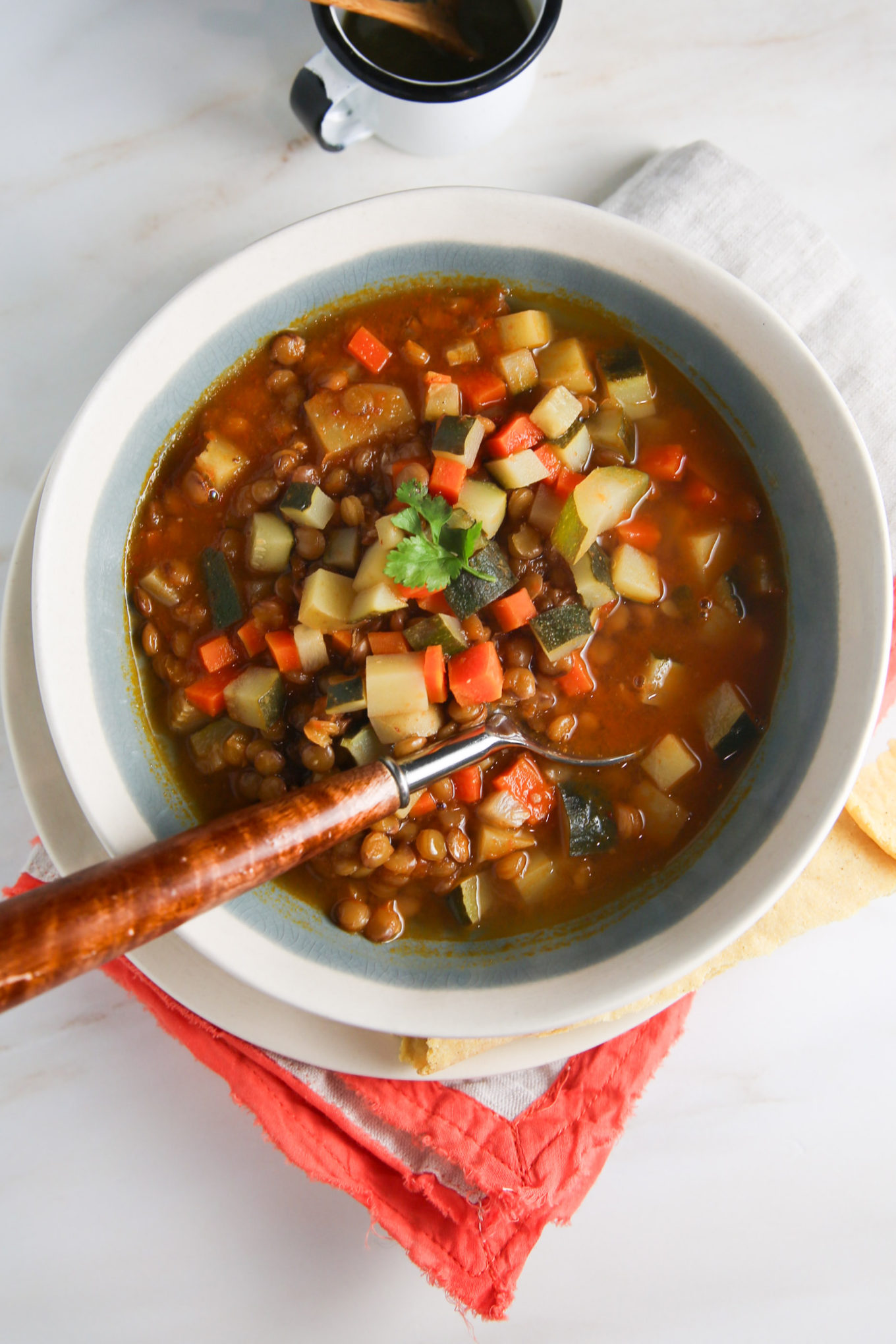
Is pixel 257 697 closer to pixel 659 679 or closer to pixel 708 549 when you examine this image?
pixel 659 679

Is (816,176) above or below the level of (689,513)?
above

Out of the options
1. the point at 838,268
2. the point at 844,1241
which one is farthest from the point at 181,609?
the point at 844,1241

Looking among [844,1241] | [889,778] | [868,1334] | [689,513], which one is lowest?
[868,1334]

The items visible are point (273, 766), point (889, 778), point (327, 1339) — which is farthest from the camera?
point (327, 1339)

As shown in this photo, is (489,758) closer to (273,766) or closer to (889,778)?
(273,766)

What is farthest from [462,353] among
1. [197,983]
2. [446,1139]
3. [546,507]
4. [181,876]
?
[446,1139]

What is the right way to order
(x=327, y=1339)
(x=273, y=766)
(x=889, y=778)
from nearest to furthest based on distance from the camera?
(x=273, y=766) < (x=889, y=778) < (x=327, y=1339)

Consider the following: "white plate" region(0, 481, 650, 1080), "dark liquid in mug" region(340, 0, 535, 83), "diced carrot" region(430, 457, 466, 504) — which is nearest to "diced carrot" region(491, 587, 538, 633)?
"diced carrot" region(430, 457, 466, 504)

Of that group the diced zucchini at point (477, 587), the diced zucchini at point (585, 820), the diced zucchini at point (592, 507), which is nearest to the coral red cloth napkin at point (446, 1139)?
the diced zucchini at point (585, 820)
